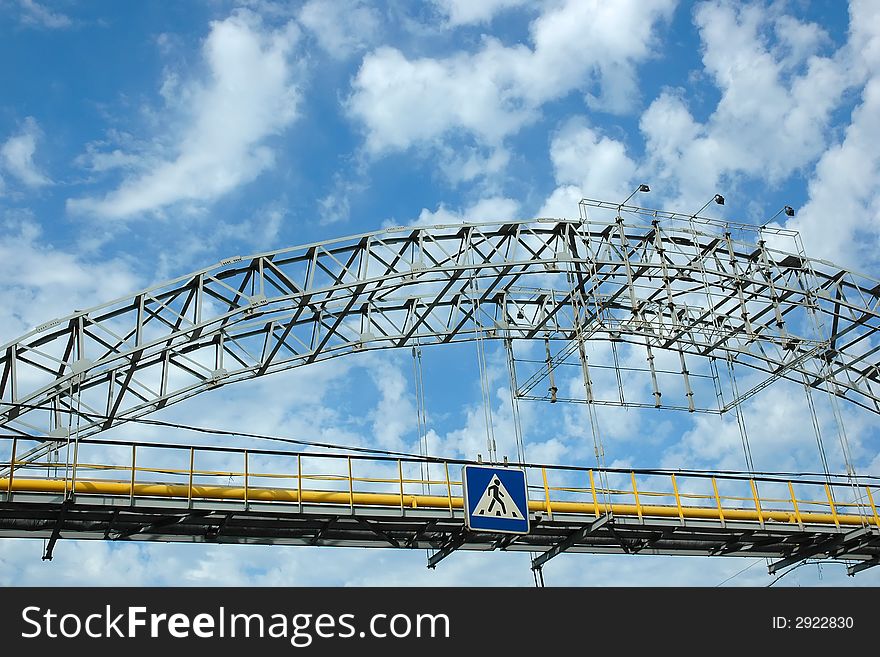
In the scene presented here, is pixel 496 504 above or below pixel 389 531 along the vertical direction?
below

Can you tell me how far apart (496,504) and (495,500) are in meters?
0.09

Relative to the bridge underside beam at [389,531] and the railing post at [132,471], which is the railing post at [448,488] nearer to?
the bridge underside beam at [389,531]

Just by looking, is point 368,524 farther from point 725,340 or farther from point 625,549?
point 725,340

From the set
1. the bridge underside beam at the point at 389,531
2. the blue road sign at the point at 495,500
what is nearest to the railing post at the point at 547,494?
the bridge underside beam at the point at 389,531

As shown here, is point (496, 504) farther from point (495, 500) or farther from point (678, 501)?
point (678, 501)

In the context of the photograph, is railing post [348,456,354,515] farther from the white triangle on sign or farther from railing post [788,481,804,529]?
railing post [788,481,804,529]

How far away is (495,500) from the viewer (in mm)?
22766

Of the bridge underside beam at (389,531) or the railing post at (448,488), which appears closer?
the bridge underside beam at (389,531)

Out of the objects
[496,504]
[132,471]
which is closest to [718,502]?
[496,504]

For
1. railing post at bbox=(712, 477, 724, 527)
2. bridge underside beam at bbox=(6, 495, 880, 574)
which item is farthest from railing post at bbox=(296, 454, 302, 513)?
railing post at bbox=(712, 477, 724, 527)

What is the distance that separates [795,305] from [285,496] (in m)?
19.3

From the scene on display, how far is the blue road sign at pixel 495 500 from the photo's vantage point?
22406 mm
